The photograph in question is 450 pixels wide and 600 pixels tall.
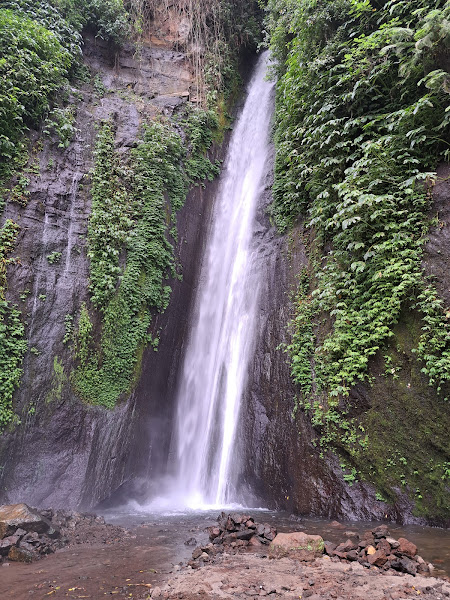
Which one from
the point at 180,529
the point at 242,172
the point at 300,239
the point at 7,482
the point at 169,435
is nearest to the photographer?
the point at 180,529

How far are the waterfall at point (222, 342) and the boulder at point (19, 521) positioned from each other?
3.70m

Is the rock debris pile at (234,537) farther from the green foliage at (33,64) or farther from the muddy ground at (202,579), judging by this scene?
the green foliage at (33,64)

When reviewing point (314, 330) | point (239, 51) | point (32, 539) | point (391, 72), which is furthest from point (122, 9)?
point (32, 539)

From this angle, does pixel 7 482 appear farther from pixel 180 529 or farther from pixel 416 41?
pixel 416 41

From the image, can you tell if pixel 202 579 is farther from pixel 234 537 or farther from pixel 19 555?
pixel 19 555

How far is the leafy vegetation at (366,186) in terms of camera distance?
607 cm

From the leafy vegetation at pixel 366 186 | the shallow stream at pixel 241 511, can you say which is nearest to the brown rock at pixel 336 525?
the shallow stream at pixel 241 511

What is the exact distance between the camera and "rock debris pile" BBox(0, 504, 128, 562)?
15.0 feet

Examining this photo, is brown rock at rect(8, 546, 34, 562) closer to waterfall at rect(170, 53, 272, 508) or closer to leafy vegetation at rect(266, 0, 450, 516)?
waterfall at rect(170, 53, 272, 508)

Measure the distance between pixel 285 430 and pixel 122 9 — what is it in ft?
50.8

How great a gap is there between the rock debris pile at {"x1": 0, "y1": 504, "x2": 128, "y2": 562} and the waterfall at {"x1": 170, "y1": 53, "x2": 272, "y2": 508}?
276cm

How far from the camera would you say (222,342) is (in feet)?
33.1

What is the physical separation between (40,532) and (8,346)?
3878 millimetres

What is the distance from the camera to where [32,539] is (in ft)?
15.8
